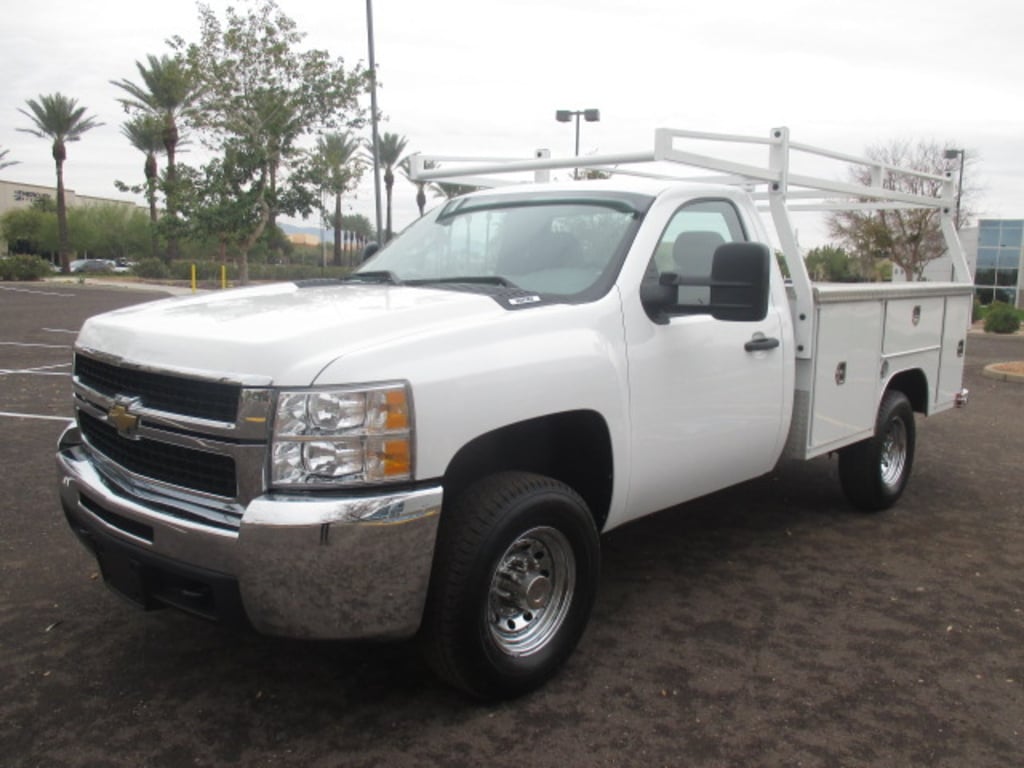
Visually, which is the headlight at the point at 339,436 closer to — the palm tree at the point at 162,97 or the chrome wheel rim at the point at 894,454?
the chrome wheel rim at the point at 894,454

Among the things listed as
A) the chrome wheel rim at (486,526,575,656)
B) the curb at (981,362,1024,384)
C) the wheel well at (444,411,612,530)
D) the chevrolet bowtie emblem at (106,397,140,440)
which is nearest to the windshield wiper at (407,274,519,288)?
the wheel well at (444,411,612,530)

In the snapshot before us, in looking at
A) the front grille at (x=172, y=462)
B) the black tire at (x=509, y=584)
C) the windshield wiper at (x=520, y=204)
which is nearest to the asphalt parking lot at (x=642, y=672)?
the black tire at (x=509, y=584)

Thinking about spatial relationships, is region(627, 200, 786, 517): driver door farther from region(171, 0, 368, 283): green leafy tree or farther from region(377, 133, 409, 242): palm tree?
region(377, 133, 409, 242): palm tree

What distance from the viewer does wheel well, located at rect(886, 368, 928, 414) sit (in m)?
6.00

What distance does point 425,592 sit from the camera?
291cm

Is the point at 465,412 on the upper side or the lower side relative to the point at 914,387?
upper

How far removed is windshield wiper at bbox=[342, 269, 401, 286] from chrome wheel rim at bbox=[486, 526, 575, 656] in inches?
56.7

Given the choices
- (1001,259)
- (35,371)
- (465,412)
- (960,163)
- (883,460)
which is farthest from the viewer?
(1001,259)

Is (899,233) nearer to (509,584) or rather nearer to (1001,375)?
(1001,375)

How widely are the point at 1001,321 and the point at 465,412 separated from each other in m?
24.4

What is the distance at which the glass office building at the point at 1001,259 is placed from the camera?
3953 cm

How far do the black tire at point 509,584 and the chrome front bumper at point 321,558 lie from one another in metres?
0.16

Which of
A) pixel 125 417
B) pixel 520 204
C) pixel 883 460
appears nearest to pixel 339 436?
pixel 125 417

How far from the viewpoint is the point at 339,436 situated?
2.74 m
